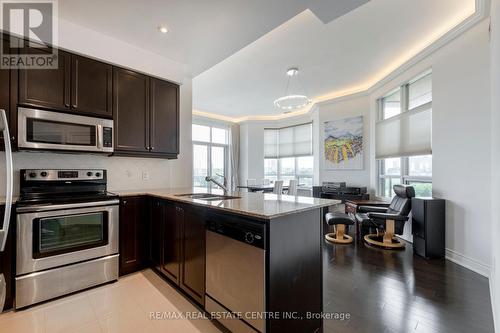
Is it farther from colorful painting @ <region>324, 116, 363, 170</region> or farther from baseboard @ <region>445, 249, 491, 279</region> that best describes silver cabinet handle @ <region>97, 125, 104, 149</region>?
colorful painting @ <region>324, 116, 363, 170</region>

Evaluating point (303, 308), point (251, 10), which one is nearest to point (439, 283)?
point (303, 308)

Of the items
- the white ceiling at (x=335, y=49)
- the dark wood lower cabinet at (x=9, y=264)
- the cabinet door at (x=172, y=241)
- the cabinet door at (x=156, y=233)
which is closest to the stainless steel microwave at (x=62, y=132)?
the dark wood lower cabinet at (x=9, y=264)

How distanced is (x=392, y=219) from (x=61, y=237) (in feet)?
13.4

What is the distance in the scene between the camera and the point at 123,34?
8.66 feet

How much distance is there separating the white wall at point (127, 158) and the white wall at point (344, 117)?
361 cm

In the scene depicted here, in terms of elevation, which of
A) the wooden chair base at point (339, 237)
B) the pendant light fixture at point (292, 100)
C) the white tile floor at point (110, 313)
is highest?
the pendant light fixture at point (292, 100)

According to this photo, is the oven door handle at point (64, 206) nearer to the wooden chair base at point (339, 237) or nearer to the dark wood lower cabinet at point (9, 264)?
the dark wood lower cabinet at point (9, 264)

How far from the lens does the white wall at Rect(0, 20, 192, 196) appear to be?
245 centimetres

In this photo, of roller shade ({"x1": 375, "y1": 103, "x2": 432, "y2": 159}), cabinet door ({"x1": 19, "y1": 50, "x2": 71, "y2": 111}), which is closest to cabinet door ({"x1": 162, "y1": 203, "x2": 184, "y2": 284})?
cabinet door ({"x1": 19, "y1": 50, "x2": 71, "y2": 111})

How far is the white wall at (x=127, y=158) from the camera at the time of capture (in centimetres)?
245

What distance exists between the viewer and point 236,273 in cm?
154

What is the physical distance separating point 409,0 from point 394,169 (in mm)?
2927

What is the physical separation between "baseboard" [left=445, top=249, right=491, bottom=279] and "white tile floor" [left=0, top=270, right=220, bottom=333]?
3079mm

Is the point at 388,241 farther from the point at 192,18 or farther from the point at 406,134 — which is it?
the point at 192,18
